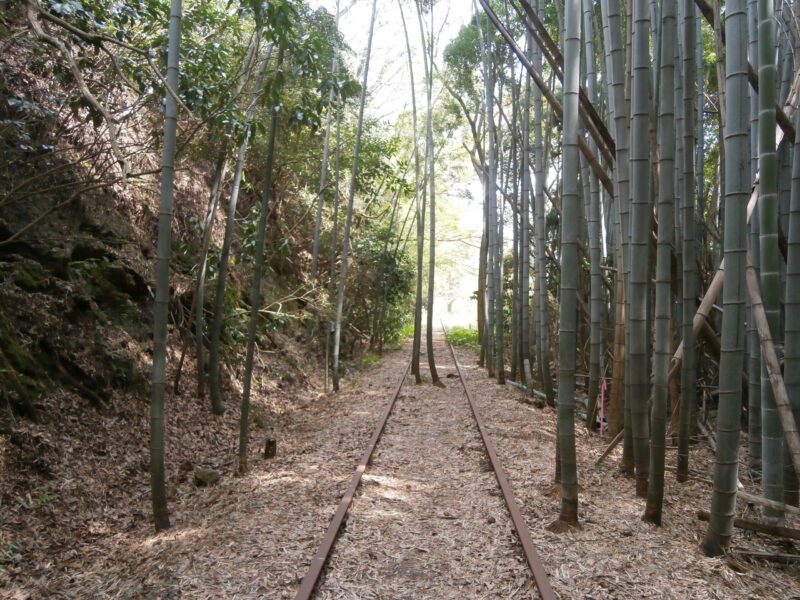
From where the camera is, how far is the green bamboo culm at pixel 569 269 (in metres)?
4.26

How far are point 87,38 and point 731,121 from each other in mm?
4444

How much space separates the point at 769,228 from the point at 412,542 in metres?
3.14

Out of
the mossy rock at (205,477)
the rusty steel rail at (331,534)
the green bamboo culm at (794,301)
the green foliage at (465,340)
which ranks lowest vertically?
the mossy rock at (205,477)

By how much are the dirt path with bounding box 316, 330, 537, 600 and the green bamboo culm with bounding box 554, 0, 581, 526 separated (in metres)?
0.56

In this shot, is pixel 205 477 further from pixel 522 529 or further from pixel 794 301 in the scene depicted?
pixel 794 301

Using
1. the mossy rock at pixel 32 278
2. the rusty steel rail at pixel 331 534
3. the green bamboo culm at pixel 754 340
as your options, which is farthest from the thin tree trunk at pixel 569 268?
the mossy rock at pixel 32 278

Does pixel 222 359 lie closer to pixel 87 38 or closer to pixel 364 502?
pixel 364 502

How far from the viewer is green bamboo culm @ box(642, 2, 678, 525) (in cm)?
404

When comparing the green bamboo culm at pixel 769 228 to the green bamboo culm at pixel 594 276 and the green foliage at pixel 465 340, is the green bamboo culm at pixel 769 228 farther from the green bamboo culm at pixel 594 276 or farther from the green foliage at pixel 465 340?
the green foliage at pixel 465 340

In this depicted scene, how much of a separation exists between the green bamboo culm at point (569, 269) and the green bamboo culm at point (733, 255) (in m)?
0.98

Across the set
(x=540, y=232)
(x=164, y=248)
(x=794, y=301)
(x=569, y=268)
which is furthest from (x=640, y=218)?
(x=540, y=232)

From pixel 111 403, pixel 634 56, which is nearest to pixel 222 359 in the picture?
pixel 111 403

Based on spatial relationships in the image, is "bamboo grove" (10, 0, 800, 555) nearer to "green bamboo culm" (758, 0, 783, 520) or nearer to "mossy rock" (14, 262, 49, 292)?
"green bamboo culm" (758, 0, 783, 520)

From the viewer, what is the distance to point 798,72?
444 cm
